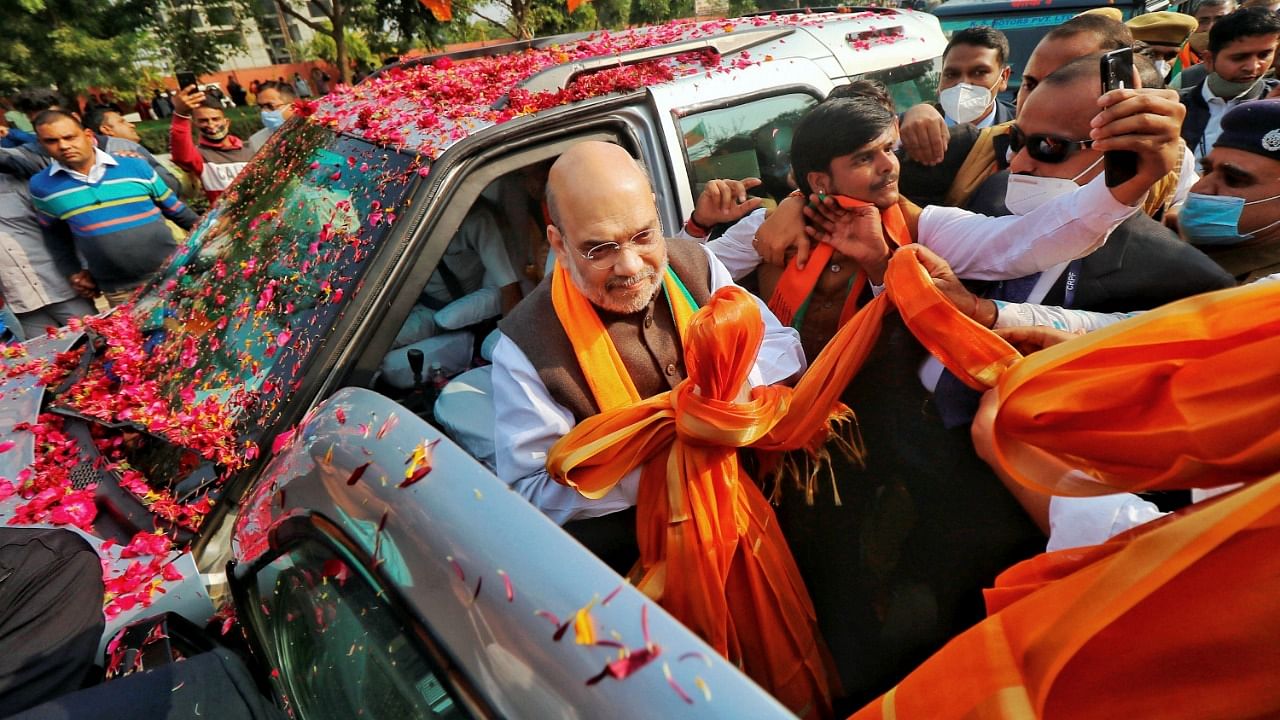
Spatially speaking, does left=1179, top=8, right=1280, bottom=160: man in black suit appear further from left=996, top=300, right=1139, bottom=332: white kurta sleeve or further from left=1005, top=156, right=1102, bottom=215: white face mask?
left=996, top=300, right=1139, bottom=332: white kurta sleeve

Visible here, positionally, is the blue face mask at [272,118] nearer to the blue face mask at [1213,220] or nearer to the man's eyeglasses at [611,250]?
the man's eyeglasses at [611,250]

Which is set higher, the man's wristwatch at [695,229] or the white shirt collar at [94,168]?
the white shirt collar at [94,168]

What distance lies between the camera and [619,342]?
74.0 inches

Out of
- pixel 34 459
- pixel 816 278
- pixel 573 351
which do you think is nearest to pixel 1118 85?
pixel 816 278

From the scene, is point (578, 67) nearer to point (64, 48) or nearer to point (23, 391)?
point (23, 391)

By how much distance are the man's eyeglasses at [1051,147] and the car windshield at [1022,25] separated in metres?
6.90

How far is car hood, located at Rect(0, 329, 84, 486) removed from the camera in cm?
210

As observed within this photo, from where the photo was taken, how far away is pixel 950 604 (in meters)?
1.30

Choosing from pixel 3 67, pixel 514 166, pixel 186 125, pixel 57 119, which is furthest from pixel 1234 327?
pixel 3 67

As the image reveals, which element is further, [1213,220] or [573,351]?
[573,351]

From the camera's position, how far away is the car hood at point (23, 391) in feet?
6.88

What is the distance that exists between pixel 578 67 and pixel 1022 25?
25.5 ft

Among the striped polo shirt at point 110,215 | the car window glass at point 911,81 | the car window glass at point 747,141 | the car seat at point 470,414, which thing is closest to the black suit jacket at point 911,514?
the car seat at point 470,414

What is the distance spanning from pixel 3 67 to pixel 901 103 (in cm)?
1454
